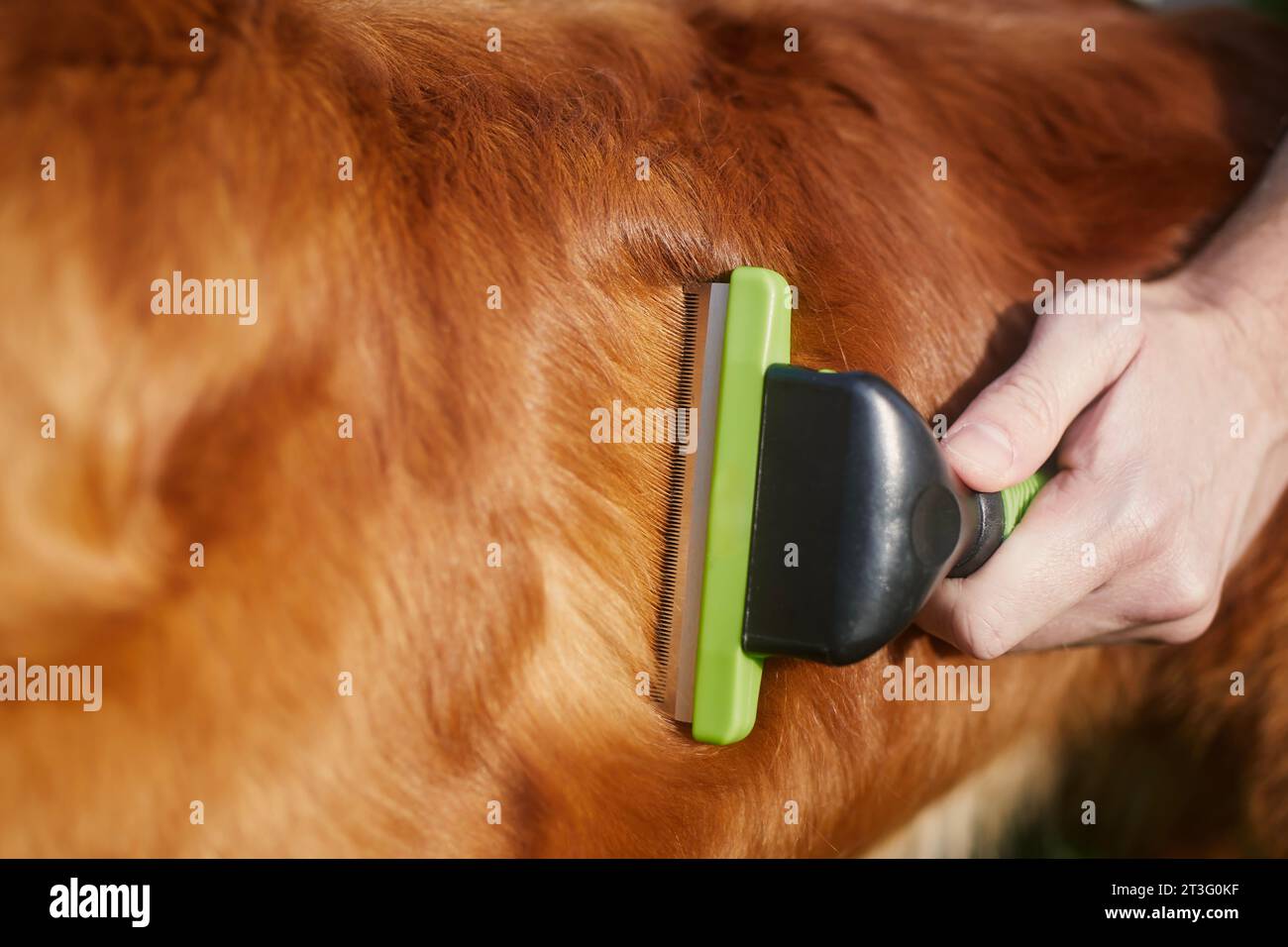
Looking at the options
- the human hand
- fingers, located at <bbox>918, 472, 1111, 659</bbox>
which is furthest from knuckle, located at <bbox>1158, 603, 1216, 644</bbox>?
fingers, located at <bbox>918, 472, 1111, 659</bbox>

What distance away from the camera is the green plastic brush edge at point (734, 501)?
65cm

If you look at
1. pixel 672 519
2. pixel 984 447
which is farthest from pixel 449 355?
pixel 984 447

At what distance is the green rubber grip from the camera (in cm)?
74

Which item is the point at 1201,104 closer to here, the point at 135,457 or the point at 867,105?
the point at 867,105

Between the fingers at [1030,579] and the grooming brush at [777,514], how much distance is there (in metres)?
0.05

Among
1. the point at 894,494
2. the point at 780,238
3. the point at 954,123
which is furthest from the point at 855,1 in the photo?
the point at 894,494

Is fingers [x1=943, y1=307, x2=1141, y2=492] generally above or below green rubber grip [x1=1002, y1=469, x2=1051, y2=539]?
above

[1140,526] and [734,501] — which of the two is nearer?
[734,501]

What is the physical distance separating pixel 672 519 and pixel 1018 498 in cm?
25

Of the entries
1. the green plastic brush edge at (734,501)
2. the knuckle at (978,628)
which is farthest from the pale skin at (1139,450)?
the green plastic brush edge at (734,501)

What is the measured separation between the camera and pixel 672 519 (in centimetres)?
70

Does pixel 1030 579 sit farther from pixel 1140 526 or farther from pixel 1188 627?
pixel 1188 627

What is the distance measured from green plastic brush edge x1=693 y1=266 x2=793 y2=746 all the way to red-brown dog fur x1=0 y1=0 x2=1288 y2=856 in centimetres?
5

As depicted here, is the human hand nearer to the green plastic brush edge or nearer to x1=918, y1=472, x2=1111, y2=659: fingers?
x1=918, y1=472, x2=1111, y2=659: fingers
